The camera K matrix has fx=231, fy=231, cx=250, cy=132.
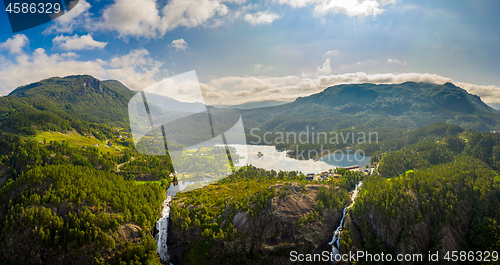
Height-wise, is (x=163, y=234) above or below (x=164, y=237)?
above

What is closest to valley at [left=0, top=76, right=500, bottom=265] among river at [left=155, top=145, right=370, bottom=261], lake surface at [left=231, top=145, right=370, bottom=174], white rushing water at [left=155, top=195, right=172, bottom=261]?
white rushing water at [left=155, top=195, right=172, bottom=261]

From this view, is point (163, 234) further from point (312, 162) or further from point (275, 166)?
point (312, 162)

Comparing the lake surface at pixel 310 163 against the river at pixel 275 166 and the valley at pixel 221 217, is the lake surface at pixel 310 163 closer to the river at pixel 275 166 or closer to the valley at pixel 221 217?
the river at pixel 275 166

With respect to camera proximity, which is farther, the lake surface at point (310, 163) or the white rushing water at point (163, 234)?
the lake surface at point (310, 163)

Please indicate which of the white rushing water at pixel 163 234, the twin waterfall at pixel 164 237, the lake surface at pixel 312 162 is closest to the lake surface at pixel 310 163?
the lake surface at pixel 312 162

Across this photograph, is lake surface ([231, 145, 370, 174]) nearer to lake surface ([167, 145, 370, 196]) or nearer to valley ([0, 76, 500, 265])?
lake surface ([167, 145, 370, 196])

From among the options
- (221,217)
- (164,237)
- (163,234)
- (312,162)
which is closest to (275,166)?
(312,162)

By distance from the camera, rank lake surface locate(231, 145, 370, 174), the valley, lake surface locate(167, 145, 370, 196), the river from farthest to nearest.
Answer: lake surface locate(231, 145, 370, 174) < lake surface locate(167, 145, 370, 196) < the river < the valley

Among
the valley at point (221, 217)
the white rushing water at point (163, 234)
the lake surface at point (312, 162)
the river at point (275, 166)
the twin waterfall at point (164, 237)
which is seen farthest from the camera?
the lake surface at point (312, 162)

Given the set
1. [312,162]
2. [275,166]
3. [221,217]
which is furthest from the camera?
[312,162]

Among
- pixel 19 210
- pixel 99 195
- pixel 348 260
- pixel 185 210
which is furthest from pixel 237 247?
pixel 19 210

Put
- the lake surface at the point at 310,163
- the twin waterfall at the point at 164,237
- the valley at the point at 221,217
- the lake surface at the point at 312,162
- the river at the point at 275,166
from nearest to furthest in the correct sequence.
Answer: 1. the valley at the point at 221,217
2. the twin waterfall at the point at 164,237
3. the river at the point at 275,166
4. the lake surface at the point at 310,163
5. the lake surface at the point at 312,162
